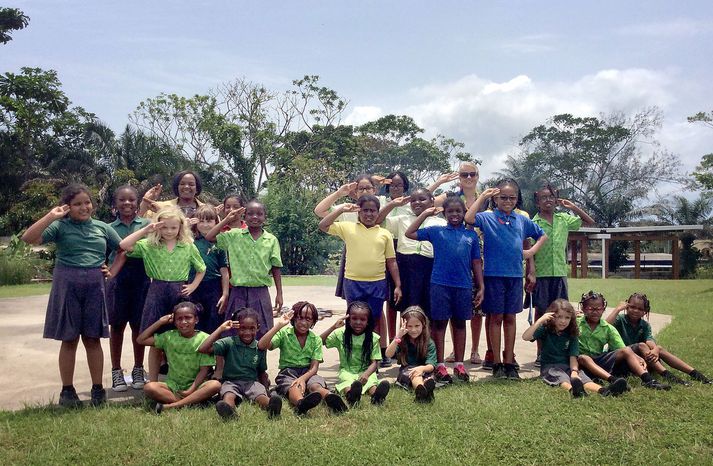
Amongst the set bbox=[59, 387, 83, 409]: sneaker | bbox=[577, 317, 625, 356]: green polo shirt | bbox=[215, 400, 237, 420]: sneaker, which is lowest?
bbox=[59, 387, 83, 409]: sneaker

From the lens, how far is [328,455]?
346 cm

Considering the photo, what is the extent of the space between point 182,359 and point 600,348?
11.4 feet

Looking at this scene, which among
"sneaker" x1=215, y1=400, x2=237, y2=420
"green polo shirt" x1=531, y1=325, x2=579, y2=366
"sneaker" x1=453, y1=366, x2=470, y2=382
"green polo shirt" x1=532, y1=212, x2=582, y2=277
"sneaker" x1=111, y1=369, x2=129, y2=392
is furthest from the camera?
"green polo shirt" x1=532, y1=212, x2=582, y2=277

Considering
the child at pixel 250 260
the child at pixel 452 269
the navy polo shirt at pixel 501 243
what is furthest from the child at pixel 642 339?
the child at pixel 250 260

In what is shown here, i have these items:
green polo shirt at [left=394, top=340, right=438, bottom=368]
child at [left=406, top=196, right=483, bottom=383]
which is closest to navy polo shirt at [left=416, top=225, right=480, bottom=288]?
child at [left=406, top=196, right=483, bottom=383]

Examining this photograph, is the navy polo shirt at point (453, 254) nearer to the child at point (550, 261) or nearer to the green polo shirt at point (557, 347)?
the green polo shirt at point (557, 347)

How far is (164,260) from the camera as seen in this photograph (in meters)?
5.09

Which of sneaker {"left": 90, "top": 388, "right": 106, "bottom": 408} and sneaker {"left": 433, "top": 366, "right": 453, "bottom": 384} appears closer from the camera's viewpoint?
sneaker {"left": 90, "top": 388, "right": 106, "bottom": 408}

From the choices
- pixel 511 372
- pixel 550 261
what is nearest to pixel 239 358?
pixel 511 372

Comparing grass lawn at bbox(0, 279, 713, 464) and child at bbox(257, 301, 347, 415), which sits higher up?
child at bbox(257, 301, 347, 415)

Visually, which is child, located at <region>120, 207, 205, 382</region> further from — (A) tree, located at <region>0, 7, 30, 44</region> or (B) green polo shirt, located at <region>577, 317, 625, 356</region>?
(A) tree, located at <region>0, 7, 30, 44</region>

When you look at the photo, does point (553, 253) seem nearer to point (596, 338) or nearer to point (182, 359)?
point (596, 338)

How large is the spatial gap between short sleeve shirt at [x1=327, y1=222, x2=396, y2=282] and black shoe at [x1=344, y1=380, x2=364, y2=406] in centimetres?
129

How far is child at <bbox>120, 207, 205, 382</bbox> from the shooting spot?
4.97 metres
